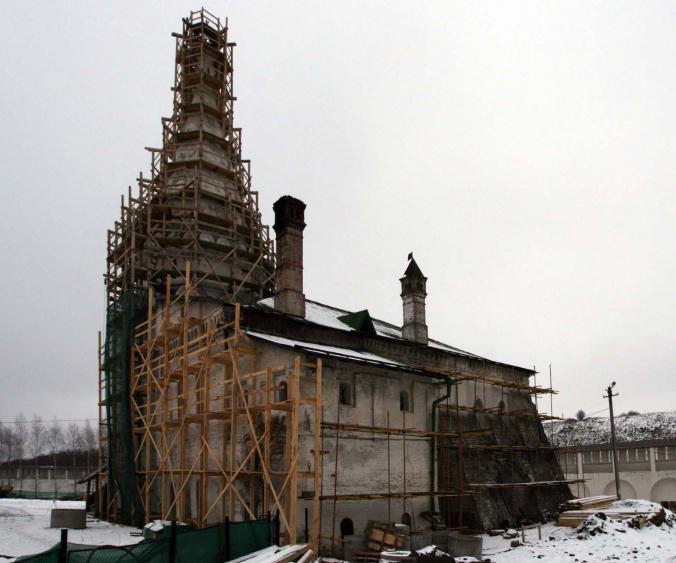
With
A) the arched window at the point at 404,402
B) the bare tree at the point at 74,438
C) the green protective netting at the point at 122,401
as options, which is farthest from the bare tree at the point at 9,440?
the arched window at the point at 404,402

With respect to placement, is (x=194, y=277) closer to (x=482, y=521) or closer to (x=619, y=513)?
(x=482, y=521)

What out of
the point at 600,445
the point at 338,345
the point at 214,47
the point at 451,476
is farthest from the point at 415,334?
the point at 600,445

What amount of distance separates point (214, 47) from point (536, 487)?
101ft

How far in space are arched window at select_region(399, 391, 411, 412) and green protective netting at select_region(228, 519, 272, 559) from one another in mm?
9220

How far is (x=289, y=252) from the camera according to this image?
25203mm

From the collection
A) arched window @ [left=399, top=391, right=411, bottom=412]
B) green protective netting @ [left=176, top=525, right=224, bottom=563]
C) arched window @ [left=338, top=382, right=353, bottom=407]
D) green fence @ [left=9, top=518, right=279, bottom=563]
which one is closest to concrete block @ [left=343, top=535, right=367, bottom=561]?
green fence @ [left=9, top=518, right=279, bottom=563]

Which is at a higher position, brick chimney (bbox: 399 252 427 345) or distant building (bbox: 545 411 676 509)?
brick chimney (bbox: 399 252 427 345)

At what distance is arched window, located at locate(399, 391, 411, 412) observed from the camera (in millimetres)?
24141

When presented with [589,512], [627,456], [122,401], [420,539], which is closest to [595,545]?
[589,512]

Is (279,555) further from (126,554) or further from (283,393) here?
(283,393)

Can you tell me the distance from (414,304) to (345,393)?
983cm

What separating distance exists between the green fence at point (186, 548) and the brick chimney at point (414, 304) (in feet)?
52.5

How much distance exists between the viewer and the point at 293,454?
17797 millimetres

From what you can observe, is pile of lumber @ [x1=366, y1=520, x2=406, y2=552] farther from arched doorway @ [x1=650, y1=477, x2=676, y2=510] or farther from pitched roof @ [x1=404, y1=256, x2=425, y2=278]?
arched doorway @ [x1=650, y1=477, x2=676, y2=510]
